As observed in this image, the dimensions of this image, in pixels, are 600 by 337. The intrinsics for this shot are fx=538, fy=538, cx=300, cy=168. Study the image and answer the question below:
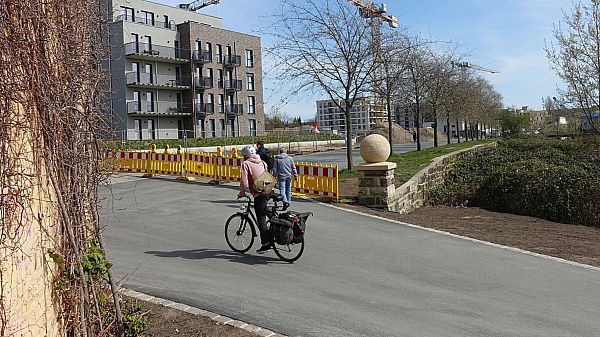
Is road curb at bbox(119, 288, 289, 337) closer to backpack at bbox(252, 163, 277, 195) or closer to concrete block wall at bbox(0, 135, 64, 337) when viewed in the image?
concrete block wall at bbox(0, 135, 64, 337)

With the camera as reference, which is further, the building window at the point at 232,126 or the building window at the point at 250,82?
the building window at the point at 250,82

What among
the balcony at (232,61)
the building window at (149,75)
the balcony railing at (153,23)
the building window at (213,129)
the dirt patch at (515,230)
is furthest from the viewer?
the balcony at (232,61)

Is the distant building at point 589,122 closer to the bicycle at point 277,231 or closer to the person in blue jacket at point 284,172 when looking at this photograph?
the person in blue jacket at point 284,172

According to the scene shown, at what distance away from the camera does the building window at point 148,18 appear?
51.6 m

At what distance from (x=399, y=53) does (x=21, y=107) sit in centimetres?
1914

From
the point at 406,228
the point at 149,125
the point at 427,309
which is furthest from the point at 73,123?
the point at 149,125

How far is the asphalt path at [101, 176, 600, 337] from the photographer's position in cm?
553

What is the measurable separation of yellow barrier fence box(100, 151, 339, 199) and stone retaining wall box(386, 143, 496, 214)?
1.64 meters

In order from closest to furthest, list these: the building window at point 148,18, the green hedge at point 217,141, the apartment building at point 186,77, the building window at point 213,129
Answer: the green hedge at point 217,141
the apartment building at point 186,77
the building window at point 148,18
the building window at point 213,129

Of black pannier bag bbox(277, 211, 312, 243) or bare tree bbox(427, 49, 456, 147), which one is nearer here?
black pannier bag bbox(277, 211, 312, 243)

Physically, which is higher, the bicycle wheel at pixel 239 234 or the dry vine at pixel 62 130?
the dry vine at pixel 62 130

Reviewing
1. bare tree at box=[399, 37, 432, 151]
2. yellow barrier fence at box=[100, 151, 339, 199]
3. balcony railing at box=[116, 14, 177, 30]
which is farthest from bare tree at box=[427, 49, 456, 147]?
balcony railing at box=[116, 14, 177, 30]

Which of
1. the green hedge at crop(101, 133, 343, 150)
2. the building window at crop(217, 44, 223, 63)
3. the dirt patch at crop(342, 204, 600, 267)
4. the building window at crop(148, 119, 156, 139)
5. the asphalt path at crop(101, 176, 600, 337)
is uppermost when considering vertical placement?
the building window at crop(217, 44, 223, 63)

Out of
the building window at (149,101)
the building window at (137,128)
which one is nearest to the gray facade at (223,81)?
the building window at (149,101)
